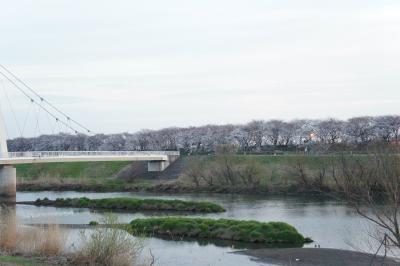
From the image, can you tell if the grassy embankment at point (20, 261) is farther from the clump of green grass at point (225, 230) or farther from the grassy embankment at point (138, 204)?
the grassy embankment at point (138, 204)

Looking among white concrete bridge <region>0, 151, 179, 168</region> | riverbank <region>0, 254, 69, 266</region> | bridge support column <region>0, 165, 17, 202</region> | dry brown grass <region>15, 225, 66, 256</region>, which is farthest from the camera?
white concrete bridge <region>0, 151, 179, 168</region>

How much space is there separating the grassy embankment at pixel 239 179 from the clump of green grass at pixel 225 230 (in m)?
19.9

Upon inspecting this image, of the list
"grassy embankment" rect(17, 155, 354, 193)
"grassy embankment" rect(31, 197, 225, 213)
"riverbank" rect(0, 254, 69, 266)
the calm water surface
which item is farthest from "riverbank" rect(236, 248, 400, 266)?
"grassy embankment" rect(17, 155, 354, 193)

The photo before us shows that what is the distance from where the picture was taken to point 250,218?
Answer: 3441 cm

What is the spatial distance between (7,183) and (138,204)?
19858mm

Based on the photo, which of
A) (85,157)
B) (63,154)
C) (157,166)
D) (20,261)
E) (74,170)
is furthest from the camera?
(74,170)

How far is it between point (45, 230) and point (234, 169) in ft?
131

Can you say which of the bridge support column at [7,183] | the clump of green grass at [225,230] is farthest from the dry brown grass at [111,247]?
the bridge support column at [7,183]

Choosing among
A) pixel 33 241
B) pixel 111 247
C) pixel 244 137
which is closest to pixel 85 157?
pixel 33 241

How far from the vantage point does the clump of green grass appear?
87.8 feet

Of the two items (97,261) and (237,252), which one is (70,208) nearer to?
(237,252)

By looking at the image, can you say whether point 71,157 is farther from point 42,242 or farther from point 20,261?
point 20,261

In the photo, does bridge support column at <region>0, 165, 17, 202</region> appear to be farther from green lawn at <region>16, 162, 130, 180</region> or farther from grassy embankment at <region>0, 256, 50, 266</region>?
grassy embankment at <region>0, 256, 50, 266</region>

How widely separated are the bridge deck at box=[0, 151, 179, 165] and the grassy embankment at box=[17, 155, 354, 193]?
311cm
